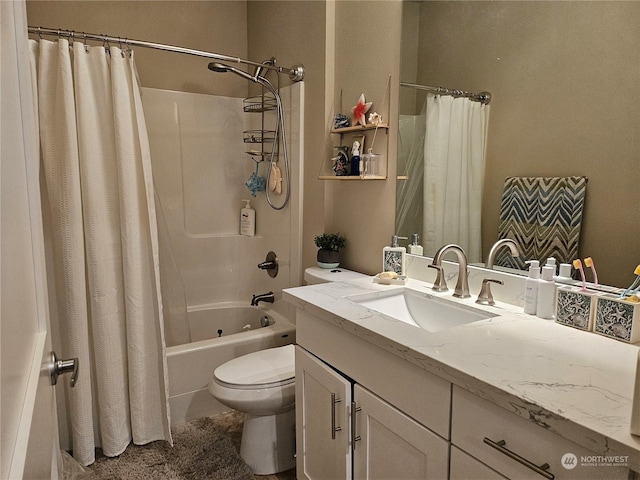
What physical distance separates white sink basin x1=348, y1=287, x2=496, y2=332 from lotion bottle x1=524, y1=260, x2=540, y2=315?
0.16 meters

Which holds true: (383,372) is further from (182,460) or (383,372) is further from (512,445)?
(182,460)

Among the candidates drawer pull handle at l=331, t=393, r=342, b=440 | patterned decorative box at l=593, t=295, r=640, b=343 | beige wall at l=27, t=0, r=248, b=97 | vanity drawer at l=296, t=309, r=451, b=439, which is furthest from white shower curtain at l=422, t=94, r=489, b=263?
beige wall at l=27, t=0, r=248, b=97

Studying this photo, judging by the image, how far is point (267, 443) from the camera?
193cm

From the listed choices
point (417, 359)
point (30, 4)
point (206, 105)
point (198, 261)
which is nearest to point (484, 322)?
point (417, 359)

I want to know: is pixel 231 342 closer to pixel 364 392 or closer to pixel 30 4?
pixel 364 392

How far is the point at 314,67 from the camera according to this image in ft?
7.34

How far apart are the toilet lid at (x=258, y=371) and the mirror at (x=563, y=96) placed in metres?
0.97

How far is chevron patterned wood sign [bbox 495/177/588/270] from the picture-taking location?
1300mm

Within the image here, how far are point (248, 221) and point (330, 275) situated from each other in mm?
1101

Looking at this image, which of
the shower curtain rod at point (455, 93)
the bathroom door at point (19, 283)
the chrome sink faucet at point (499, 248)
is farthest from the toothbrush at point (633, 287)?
the bathroom door at point (19, 283)

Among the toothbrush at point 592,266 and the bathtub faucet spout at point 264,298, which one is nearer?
the toothbrush at point 592,266

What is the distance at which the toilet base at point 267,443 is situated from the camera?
75.9 inches

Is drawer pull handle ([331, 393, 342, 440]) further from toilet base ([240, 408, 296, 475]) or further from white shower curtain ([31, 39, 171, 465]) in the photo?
white shower curtain ([31, 39, 171, 465])

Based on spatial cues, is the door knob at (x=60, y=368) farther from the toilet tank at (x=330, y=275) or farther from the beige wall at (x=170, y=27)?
the beige wall at (x=170, y=27)
